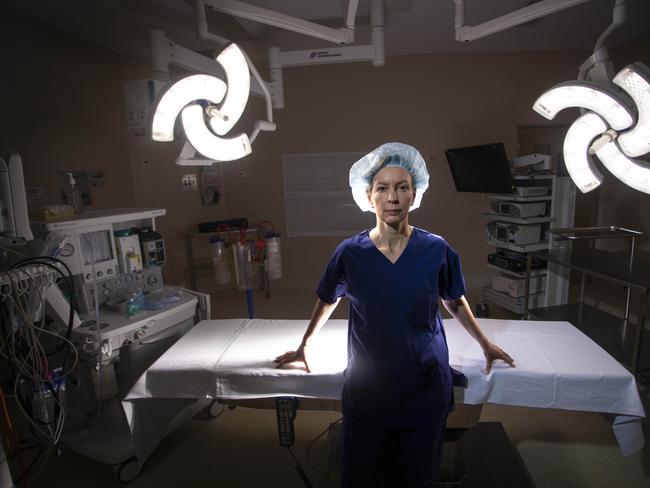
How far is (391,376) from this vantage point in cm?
126

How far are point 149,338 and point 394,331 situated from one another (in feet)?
4.40

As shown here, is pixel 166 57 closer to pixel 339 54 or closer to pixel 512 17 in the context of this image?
pixel 339 54

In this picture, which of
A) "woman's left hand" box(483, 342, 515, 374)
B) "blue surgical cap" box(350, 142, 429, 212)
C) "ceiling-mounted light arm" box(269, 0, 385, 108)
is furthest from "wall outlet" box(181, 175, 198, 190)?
"woman's left hand" box(483, 342, 515, 374)

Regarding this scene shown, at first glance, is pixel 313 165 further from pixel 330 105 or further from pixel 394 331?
pixel 394 331

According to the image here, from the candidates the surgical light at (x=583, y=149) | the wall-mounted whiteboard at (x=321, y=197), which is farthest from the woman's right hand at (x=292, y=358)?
the wall-mounted whiteboard at (x=321, y=197)

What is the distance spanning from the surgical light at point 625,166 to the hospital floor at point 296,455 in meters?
1.30

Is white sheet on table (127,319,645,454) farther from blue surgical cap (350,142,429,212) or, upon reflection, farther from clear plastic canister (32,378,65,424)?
blue surgical cap (350,142,429,212)

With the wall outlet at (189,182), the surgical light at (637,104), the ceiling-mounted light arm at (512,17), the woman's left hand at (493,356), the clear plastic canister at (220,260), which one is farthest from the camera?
the wall outlet at (189,182)

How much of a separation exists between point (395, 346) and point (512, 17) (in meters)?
1.58

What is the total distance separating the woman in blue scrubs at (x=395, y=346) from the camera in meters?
1.26

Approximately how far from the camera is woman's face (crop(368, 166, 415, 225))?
1.32 metres

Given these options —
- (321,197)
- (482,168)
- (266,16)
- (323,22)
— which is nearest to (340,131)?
(321,197)

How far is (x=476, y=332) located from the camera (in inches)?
58.9

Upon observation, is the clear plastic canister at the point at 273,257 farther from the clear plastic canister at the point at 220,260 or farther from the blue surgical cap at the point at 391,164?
the blue surgical cap at the point at 391,164
